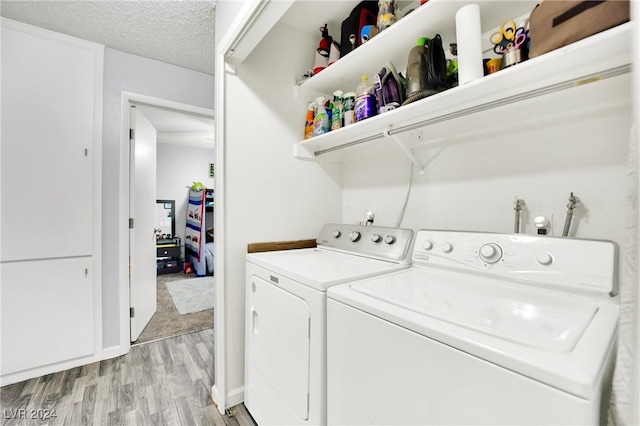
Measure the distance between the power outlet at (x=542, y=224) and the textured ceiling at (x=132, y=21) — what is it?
2184mm

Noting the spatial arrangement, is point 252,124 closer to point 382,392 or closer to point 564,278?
point 382,392

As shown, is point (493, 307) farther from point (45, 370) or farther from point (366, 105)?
point (45, 370)

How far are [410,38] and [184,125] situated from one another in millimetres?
3854

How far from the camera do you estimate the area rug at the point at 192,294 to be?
10.4 feet

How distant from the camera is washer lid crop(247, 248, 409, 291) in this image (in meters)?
1.03

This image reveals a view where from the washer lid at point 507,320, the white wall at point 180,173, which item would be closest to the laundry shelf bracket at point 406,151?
the washer lid at point 507,320

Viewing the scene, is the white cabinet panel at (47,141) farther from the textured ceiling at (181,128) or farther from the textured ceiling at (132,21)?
the textured ceiling at (181,128)

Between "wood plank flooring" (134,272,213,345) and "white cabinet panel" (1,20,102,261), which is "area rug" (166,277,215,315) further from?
"white cabinet panel" (1,20,102,261)

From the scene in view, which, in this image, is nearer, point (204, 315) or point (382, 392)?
point (382, 392)

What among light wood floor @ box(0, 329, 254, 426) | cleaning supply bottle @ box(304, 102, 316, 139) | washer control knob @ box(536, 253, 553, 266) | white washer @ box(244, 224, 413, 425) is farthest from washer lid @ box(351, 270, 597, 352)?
light wood floor @ box(0, 329, 254, 426)

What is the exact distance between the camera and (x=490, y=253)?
97 cm

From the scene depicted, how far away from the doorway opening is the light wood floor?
33 cm

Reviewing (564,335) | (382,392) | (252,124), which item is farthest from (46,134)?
(564,335)

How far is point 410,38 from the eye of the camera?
1.29 meters
